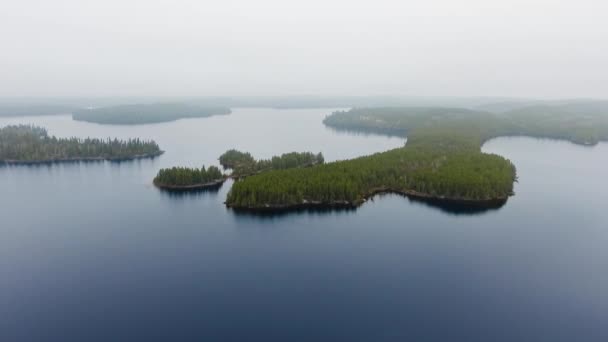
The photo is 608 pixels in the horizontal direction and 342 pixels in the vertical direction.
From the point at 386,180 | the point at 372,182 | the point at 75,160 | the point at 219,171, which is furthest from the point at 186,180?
the point at 75,160

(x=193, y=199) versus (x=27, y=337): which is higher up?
(x=193, y=199)

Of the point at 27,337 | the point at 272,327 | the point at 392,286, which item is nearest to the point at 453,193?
the point at 392,286

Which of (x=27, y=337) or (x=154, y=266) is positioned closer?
(x=27, y=337)

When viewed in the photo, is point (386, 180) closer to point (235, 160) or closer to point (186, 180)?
point (186, 180)

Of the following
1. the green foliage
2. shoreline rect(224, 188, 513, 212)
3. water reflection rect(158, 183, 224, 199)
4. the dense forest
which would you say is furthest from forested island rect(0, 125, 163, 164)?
shoreline rect(224, 188, 513, 212)

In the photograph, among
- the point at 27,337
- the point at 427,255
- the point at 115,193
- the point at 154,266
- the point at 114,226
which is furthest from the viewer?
the point at 115,193

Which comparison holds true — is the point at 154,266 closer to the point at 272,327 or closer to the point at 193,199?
the point at 272,327
